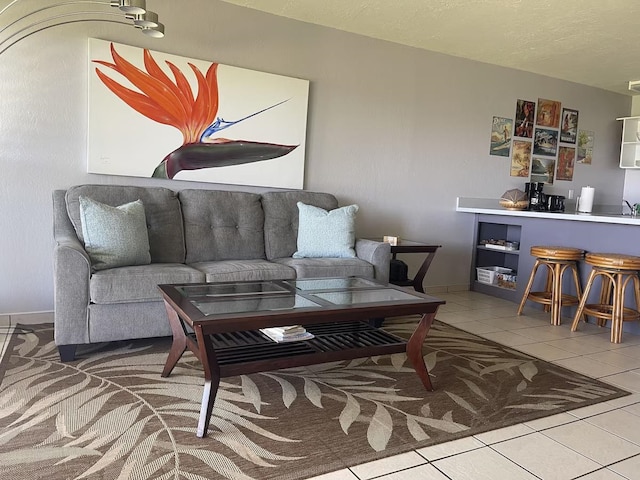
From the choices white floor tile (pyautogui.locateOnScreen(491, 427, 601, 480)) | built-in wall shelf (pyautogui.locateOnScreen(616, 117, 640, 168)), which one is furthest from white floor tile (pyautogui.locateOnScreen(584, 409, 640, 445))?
built-in wall shelf (pyautogui.locateOnScreen(616, 117, 640, 168))

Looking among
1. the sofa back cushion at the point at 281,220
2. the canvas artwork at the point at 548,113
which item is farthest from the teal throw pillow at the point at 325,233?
the canvas artwork at the point at 548,113

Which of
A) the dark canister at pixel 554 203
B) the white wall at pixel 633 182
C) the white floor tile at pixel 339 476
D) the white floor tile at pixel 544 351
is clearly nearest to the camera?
the white floor tile at pixel 339 476

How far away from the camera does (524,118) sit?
206 inches

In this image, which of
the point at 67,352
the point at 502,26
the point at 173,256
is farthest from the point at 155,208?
the point at 502,26

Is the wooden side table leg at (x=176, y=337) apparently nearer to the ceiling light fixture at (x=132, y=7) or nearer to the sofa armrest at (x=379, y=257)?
the ceiling light fixture at (x=132, y=7)

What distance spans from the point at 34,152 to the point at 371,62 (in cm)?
281

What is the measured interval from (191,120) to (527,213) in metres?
3.07

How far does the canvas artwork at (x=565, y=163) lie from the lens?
5.57m

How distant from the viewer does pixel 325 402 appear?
2.22 m

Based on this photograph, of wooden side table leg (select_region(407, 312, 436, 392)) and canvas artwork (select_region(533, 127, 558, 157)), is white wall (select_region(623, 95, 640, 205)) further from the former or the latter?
wooden side table leg (select_region(407, 312, 436, 392))

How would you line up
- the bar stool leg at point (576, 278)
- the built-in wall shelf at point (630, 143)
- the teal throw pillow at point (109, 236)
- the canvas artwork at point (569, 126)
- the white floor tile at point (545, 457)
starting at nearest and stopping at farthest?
the white floor tile at point (545, 457) → the teal throw pillow at point (109, 236) → the bar stool leg at point (576, 278) → the canvas artwork at point (569, 126) → the built-in wall shelf at point (630, 143)

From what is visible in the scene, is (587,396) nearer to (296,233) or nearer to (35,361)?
(296,233)

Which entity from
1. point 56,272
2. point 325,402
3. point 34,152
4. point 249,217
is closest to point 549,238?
point 249,217

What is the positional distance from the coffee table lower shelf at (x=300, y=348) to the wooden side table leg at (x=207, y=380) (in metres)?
0.05
